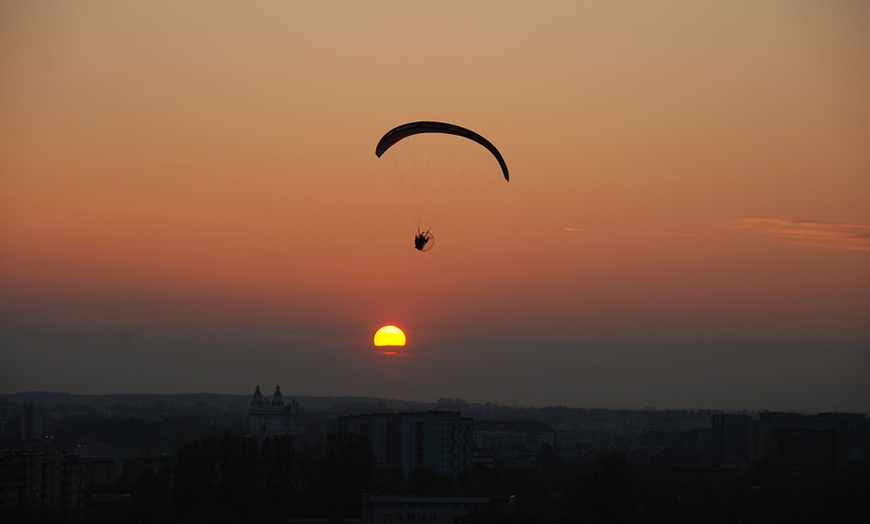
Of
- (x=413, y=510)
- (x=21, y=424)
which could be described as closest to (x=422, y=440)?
(x=413, y=510)

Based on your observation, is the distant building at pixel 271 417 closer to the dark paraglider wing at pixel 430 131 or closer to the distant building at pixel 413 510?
the distant building at pixel 413 510

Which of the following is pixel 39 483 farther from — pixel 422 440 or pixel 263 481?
pixel 422 440

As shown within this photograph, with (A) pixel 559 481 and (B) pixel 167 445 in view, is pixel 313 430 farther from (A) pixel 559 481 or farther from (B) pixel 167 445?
(A) pixel 559 481

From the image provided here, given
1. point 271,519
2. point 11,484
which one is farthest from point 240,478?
point 11,484

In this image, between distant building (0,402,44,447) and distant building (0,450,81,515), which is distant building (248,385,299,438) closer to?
distant building (0,402,44,447)

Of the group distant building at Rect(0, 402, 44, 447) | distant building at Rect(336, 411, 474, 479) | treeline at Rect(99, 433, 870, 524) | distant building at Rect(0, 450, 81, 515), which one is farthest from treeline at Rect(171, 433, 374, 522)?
distant building at Rect(0, 402, 44, 447)

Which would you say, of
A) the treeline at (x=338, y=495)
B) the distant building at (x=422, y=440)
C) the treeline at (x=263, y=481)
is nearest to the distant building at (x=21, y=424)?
the distant building at (x=422, y=440)

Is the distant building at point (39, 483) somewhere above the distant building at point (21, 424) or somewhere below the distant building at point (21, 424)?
below
